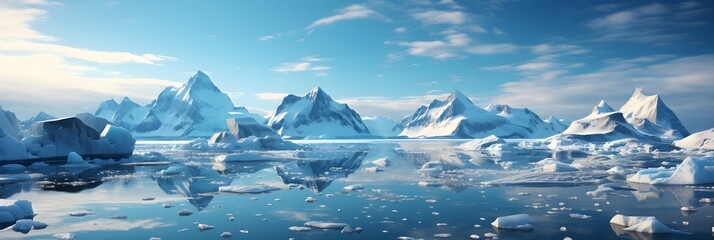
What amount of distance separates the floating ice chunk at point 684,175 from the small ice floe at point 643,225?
8.30 m

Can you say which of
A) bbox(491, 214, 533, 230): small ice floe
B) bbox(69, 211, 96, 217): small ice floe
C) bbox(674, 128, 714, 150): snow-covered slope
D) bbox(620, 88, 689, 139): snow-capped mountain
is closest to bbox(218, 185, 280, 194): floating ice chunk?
bbox(69, 211, 96, 217): small ice floe

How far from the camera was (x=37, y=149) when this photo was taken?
2984 centimetres

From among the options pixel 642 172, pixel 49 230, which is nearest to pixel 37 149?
pixel 49 230

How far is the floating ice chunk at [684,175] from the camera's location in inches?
625

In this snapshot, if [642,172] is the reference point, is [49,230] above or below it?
below

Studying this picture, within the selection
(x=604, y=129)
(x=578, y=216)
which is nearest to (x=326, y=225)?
(x=578, y=216)

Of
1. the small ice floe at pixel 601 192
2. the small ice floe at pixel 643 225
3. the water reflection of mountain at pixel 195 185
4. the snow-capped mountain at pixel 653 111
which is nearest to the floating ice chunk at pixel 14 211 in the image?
the water reflection of mountain at pixel 195 185

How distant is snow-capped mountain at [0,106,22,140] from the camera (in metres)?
32.7

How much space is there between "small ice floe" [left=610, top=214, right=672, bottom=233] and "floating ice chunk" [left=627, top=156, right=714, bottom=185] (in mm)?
8304

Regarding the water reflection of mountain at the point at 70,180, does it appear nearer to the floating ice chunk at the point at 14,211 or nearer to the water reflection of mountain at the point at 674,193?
the floating ice chunk at the point at 14,211

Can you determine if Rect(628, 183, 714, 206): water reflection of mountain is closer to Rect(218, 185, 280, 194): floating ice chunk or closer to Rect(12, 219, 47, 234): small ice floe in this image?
Rect(218, 185, 280, 194): floating ice chunk

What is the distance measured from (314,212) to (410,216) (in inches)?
88.4

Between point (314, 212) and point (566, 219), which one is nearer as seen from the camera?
point (566, 219)

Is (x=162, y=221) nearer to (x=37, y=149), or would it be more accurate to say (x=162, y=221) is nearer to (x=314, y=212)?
(x=314, y=212)
